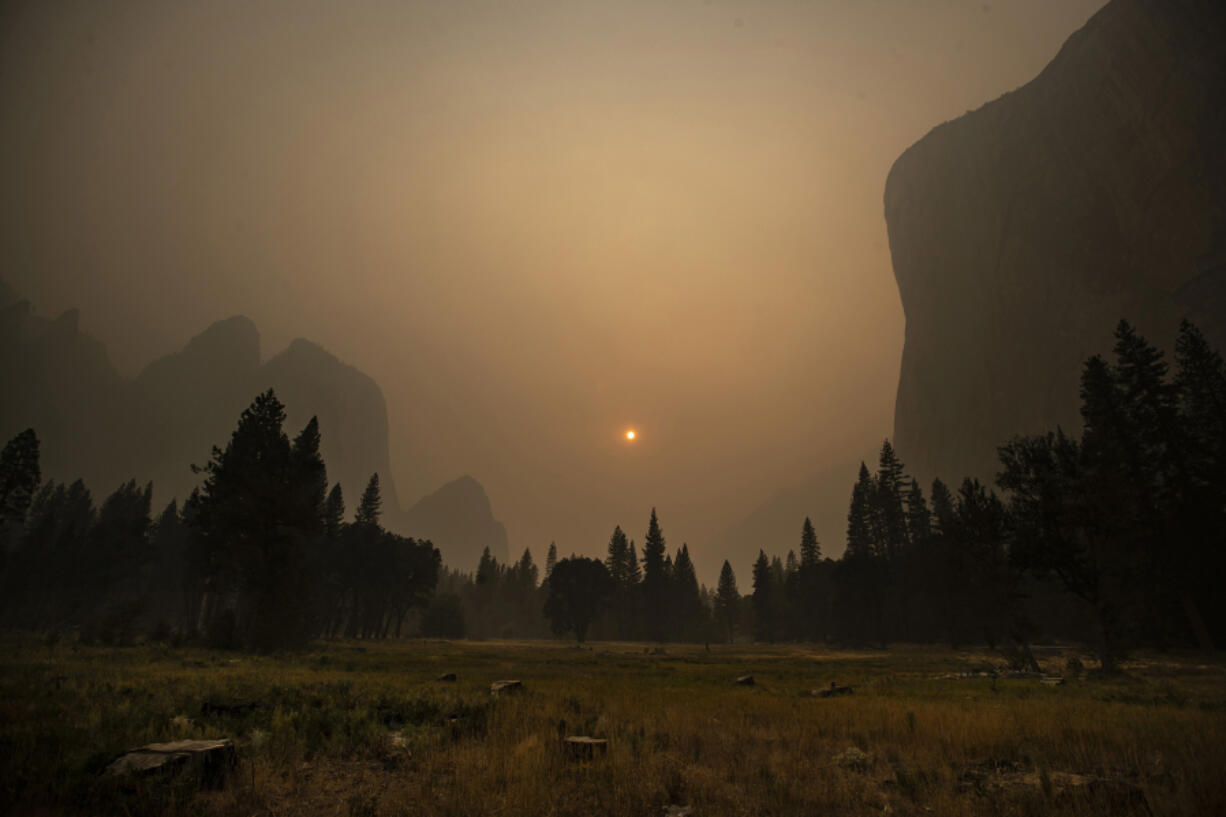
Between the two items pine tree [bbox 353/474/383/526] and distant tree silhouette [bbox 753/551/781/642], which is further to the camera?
distant tree silhouette [bbox 753/551/781/642]

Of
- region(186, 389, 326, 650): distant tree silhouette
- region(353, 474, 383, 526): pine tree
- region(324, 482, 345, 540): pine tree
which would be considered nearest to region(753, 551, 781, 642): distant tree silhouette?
region(353, 474, 383, 526): pine tree

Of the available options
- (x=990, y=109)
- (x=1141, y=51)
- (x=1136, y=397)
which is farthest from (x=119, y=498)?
(x=990, y=109)

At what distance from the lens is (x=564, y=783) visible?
808cm

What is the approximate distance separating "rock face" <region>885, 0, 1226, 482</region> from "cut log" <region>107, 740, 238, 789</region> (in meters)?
129

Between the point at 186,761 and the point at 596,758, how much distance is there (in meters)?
6.20

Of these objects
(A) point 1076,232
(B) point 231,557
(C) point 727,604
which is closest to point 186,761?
(B) point 231,557

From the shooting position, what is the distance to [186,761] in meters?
7.20

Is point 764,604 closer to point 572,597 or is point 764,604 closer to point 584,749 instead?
point 572,597

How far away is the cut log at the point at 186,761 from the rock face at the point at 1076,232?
12916 centimetres

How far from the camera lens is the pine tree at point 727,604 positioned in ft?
404

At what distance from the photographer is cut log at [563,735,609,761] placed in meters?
9.52

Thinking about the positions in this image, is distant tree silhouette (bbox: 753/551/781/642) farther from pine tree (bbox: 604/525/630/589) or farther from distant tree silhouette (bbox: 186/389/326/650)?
distant tree silhouette (bbox: 186/389/326/650)

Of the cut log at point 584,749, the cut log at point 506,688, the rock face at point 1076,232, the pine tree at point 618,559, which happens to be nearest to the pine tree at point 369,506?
the pine tree at point 618,559

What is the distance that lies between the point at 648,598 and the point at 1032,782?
106 m
